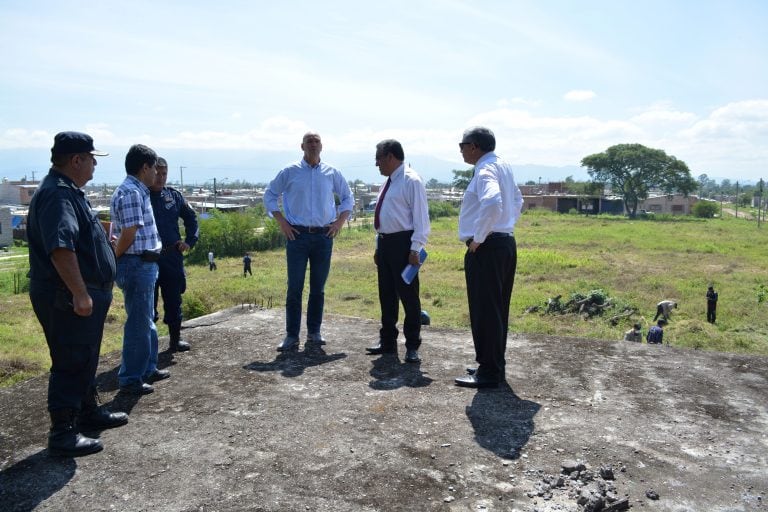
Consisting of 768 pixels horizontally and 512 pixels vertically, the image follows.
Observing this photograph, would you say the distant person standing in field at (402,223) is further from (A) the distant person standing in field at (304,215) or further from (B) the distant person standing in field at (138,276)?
(B) the distant person standing in field at (138,276)

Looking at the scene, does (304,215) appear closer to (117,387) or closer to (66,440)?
(117,387)

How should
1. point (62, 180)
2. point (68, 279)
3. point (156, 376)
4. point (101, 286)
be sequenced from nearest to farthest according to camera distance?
point (68, 279) → point (62, 180) → point (101, 286) → point (156, 376)

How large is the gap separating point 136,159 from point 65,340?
1.33m

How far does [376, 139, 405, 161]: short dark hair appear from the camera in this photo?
169 inches

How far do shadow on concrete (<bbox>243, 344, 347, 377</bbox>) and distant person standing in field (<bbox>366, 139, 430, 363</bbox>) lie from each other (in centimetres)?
61

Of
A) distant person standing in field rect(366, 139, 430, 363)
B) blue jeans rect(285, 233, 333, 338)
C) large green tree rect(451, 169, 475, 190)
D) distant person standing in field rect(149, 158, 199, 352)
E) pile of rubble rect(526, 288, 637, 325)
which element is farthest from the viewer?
large green tree rect(451, 169, 475, 190)

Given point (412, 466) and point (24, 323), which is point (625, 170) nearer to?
point (24, 323)

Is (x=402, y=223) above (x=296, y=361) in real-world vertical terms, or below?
above

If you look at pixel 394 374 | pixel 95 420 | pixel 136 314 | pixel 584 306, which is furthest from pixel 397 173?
pixel 584 306

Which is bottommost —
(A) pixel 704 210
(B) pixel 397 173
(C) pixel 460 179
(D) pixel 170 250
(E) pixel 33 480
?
(E) pixel 33 480

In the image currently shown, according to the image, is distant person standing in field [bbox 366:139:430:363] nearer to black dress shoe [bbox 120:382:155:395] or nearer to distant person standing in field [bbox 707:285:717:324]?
black dress shoe [bbox 120:382:155:395]

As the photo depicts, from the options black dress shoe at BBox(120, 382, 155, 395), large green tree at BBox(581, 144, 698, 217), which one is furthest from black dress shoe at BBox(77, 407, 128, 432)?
large green tree at BBox(581, 144, 698, 217)

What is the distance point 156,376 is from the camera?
3.89m

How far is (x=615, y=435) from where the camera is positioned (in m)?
2.95
